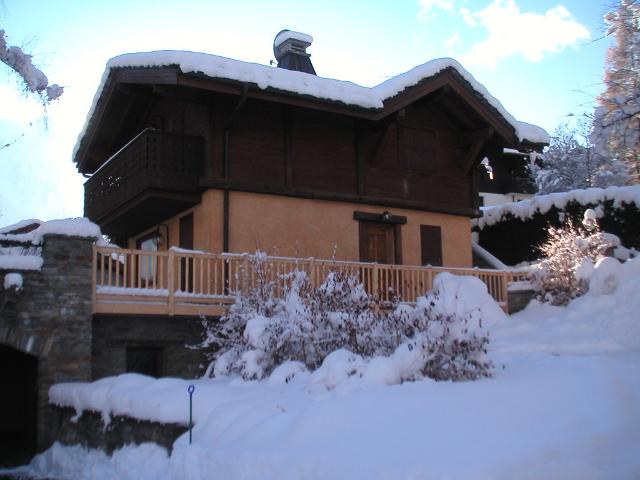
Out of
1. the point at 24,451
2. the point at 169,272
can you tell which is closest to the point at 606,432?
the point at 169,272

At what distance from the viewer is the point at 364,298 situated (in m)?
10.8

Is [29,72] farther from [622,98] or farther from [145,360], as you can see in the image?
[622,98]

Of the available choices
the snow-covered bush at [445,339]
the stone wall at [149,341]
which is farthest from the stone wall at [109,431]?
the snow-covered bush at [445,339]

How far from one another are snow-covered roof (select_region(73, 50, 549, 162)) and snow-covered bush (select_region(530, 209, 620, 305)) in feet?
16.9

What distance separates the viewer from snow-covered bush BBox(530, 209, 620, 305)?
14.9 metres

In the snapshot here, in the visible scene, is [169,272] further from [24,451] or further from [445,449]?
[445,449]

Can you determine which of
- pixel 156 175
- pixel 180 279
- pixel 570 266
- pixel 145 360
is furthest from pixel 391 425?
pixel 156 175

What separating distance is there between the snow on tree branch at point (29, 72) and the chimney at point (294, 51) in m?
7.74

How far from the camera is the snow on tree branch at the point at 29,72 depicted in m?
15.6

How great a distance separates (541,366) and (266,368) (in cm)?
367

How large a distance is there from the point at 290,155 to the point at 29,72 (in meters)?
5.89

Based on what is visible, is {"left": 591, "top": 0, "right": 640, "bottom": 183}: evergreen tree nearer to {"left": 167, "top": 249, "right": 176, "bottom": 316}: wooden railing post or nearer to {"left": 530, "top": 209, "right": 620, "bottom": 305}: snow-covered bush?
{"left": 530, "top": 209, "right": 620, "bottom": 305}: snow-covered bush

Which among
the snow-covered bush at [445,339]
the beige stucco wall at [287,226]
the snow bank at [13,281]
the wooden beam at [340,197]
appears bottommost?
the snow-covered bush at [445,339]

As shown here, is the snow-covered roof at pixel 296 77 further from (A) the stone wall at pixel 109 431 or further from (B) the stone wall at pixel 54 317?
(A) the stone wall at pixel 109 431
